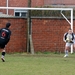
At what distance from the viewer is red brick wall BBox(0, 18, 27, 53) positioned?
28.4 metres

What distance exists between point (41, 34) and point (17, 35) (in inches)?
64.7

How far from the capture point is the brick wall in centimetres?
2847

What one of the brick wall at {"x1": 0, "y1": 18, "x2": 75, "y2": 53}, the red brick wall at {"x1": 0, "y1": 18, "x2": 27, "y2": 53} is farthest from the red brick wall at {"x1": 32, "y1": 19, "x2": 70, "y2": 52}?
the red brick wall at {"x1": 0, "y1": 18, "x2": 27, "y2": 53}

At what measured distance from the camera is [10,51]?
2836 cm

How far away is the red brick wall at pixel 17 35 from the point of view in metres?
28.4

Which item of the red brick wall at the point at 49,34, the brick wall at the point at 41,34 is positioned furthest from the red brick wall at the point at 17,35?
the red brick wall at the point at 49,34

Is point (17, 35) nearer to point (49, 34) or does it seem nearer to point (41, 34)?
point (41, 34)

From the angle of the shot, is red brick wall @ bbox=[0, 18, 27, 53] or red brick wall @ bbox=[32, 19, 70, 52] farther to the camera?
red brick wall @ bbox=[32, 19, 70, 52]

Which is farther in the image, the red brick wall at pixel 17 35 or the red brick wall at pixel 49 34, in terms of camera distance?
the red brick wall at pixel 49 34

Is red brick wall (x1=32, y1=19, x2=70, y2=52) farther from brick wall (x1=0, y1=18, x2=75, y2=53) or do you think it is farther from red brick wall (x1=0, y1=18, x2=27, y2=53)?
red brick wall (x1=0, y1=18, x2=27, y2=53)

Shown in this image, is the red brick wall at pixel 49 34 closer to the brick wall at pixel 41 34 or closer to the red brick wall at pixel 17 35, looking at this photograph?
the brick wall at pixel 41 34
